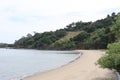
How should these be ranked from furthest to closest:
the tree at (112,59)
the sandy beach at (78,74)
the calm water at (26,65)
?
the calm water at (26,65)
the sandy beach at (78,74)
the tree at (112,59)

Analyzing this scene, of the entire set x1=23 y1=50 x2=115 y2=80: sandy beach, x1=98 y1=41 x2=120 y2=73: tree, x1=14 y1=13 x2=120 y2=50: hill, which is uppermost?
x1=14 y1=13 x2=120 y2=50: hill

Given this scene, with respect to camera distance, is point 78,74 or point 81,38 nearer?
point 78,74

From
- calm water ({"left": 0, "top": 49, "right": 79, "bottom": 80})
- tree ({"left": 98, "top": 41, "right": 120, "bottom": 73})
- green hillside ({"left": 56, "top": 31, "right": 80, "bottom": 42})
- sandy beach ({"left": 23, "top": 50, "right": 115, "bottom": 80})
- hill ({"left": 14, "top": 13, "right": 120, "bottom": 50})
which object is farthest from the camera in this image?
green hillside ({"left": 56, "top": 31, "right": 80, "bottom": 42})

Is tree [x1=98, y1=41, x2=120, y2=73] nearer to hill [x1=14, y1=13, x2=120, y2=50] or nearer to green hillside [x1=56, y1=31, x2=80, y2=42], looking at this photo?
hill [x1=14, y1=13, x2=120, y2=50]

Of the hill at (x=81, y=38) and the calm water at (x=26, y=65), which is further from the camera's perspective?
the hill at (x=81, y=38)

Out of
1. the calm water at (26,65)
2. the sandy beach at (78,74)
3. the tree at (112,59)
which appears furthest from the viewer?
Result: the calm water at (26,65)

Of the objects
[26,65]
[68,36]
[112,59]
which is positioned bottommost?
[26,65]

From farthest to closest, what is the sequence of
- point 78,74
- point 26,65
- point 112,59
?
point 26,65 → point 78,74 → point 112,59

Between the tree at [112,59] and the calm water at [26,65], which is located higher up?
the tree at [112,59]

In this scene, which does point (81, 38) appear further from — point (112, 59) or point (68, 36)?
point (112, 59)

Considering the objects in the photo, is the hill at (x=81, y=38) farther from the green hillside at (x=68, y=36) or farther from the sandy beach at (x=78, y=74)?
the sandy beach at (x=78, y=74)

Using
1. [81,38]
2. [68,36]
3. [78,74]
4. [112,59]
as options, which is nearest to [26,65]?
[78,74]

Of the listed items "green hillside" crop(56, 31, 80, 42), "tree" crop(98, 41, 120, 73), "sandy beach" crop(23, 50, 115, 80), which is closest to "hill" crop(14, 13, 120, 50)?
"green hillside" crop(56, 31, 80, 42)

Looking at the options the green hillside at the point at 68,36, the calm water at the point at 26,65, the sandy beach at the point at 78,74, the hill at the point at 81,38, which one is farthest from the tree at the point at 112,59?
the green hillside at the point at 68,36
